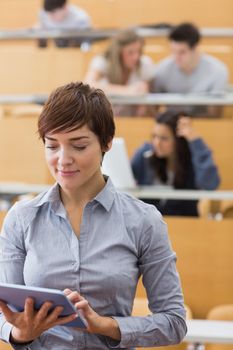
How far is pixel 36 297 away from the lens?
109 centimetres

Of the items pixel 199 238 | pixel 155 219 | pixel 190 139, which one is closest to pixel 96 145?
pixel 155 219

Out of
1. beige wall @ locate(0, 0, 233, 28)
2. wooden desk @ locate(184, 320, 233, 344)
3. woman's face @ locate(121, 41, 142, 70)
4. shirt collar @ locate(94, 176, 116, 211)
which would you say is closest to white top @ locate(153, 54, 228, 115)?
woman's face @ locate(121, 41, 142, 70)

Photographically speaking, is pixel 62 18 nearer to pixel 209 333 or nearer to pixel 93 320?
pixel 209 333

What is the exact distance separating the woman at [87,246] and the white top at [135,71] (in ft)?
8.82

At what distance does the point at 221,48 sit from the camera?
4.29 metres

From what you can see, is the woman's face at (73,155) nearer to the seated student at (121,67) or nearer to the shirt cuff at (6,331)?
the shirt cuff at (6,331)

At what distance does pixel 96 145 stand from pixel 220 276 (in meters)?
1.46

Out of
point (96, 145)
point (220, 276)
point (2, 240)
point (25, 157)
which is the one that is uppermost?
point (96, 145)

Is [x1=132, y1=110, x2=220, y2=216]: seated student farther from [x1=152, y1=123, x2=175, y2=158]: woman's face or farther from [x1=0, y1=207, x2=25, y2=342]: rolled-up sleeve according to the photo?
[x1=0, y1=207, x2=25, y2=342]: rolled-up sleeve

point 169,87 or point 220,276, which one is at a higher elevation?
point 169,87

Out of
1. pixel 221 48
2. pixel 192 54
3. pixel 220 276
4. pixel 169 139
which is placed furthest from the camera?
pixel 221 48

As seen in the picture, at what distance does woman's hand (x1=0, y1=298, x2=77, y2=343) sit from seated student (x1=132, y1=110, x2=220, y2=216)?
2020 mm

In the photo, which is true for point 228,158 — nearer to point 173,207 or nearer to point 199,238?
point 173,207

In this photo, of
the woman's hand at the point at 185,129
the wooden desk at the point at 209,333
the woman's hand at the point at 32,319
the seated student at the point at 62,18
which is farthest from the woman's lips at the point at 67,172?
the seated student at the point at 62,18
